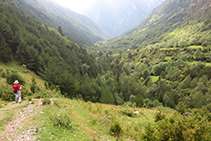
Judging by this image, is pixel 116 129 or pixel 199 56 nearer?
pixel 116 129

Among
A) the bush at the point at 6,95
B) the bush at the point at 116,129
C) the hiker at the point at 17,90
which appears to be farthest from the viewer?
the bush at the point at 6,95

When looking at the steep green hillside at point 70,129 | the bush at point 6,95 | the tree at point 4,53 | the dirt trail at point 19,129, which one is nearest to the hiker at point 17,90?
the bush at point 6,95

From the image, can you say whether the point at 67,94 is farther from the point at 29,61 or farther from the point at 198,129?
the point at 198,129

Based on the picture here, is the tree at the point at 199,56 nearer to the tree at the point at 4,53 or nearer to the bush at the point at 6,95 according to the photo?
the bush at the point at 6,95

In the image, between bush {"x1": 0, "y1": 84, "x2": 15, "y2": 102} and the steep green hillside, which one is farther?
bush {"x1": 0, "y1": 84, "x2": 15, "y2": 102}

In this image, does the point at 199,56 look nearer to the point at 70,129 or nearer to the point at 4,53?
the point at 70,129

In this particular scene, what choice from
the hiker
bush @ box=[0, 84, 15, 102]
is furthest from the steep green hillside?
bush @ box=[0, 84, 15, 102]

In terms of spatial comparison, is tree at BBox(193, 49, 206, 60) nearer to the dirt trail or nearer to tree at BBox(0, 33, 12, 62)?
the dirt trail

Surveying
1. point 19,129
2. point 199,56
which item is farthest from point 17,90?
point 199,56

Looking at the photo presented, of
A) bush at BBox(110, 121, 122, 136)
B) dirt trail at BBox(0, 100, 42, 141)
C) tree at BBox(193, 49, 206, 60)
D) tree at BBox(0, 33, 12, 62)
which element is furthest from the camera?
tree at BBox(193, 49, 206, 60)

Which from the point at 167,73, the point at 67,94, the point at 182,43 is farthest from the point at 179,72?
the point at 67,94

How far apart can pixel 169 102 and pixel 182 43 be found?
419 feet

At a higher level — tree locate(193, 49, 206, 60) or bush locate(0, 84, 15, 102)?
tree locate(193, 49, 206, 60)

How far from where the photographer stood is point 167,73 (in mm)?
103875
